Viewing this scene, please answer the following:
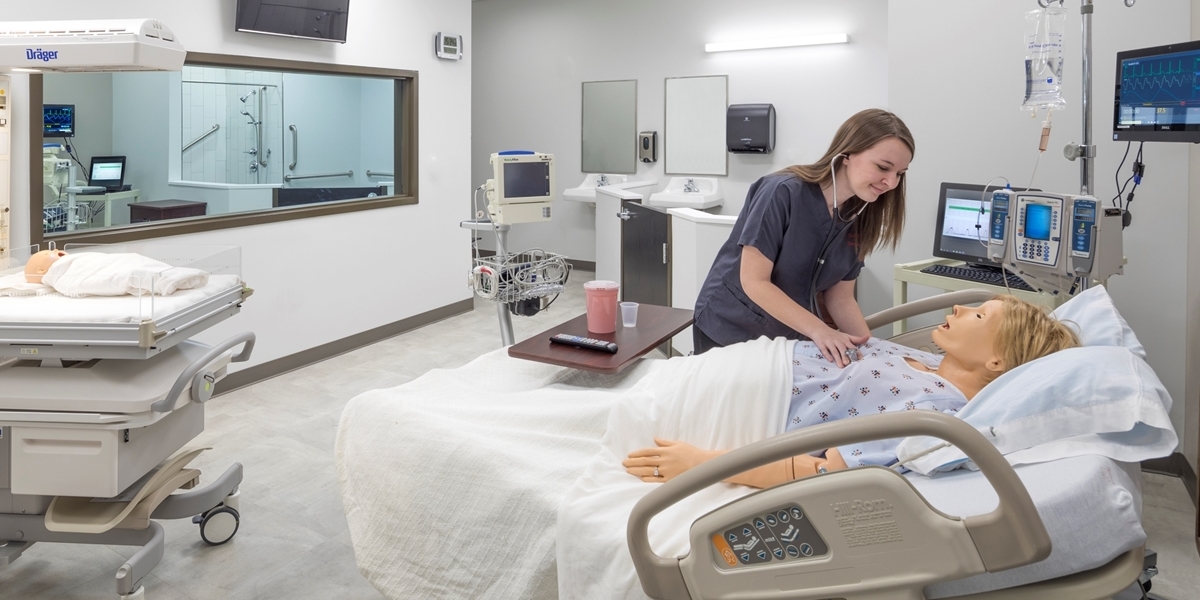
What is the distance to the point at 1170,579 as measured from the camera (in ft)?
8.29

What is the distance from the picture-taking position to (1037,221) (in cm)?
278

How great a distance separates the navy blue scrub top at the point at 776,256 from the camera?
229 centimetres

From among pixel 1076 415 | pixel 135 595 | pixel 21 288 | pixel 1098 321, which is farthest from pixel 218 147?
pixel 1076 415

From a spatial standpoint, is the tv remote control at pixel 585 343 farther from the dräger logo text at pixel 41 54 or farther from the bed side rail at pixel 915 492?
the dräger logo text at pixel 41 54

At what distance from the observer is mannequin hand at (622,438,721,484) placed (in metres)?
1.73

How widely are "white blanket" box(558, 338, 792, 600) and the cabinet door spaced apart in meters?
2.59

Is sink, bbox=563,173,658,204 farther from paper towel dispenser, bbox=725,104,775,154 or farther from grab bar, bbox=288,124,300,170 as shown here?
grab bar, bbox=288,124,300,170

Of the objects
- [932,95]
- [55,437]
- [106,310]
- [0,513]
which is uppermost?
[932,95]

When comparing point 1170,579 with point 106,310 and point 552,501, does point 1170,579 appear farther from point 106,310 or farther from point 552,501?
point 106,310

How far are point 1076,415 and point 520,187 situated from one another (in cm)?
237

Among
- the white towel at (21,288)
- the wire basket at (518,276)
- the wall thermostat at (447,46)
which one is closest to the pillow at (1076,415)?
the wire basket at (518,276)

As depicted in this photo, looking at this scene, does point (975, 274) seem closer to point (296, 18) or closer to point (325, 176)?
point (296, 18)

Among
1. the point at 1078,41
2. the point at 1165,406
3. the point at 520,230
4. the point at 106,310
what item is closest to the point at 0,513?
the point at 106,310

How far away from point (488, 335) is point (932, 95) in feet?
10.0
